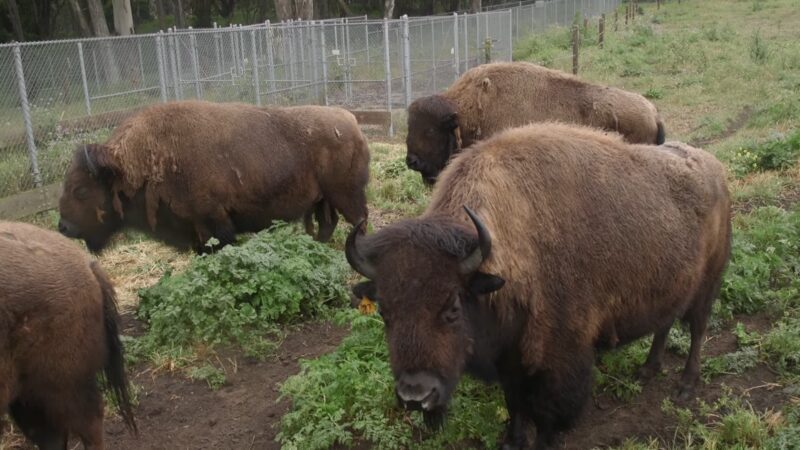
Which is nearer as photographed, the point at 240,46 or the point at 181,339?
the point at 181,339

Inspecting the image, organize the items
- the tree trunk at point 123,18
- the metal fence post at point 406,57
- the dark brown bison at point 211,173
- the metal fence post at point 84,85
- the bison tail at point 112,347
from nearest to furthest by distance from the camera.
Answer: the bison tail at point 112,347, the dark brown bison at point 211,173, the metal fence post at point 84,85, the metal fence post at point 406,57, the tree trunk at point 123,18

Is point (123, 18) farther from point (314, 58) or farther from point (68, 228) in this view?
point (68, 228)

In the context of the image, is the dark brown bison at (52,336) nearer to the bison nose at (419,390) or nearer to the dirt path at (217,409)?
the dirt path at (217,409)

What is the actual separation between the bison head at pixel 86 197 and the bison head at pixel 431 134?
11.4 feet

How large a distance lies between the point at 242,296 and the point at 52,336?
2746 millimetres

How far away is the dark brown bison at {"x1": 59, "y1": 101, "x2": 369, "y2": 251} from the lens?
7340 millimetres

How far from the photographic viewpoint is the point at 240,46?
17.4 meters

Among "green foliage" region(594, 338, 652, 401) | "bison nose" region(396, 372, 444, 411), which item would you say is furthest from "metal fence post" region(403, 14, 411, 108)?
"bison nose" region(396, 372, 444, 411)

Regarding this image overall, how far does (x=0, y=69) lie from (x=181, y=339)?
7043 mm

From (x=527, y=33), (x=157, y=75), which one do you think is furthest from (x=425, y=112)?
(x=527, y=33)

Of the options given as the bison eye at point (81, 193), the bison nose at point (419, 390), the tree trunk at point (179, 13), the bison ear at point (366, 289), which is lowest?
the bison nose at point (419, 390)

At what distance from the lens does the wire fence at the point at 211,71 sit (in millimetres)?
11164

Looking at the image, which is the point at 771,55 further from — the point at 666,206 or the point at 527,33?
the point at 666,206

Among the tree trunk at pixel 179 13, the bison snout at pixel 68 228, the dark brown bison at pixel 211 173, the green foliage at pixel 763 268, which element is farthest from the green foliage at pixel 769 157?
the tree trunk at pixel 179 13
